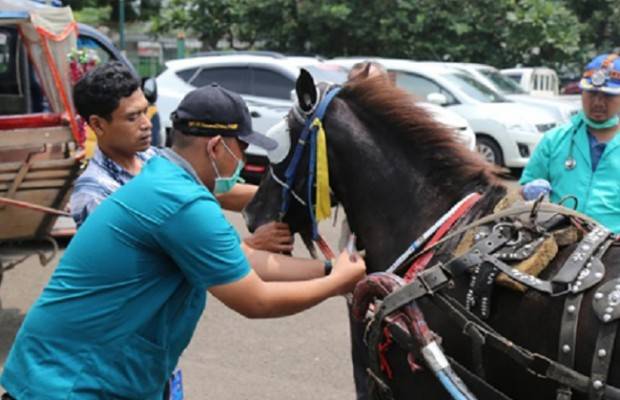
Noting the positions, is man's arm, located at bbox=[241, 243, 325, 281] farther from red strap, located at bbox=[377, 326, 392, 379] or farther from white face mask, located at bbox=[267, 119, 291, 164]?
white face mask, located at bbox=[267, 119, 291, 164]

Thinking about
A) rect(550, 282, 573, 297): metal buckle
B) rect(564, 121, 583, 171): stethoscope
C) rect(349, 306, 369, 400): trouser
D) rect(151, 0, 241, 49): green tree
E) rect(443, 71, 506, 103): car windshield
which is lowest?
rect(151, 0, 241, 49): green tree

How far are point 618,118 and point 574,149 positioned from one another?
24 centimetres

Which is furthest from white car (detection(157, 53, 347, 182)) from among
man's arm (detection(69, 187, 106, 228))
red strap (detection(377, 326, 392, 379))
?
red strap (detection(377, 326, 392, 379))

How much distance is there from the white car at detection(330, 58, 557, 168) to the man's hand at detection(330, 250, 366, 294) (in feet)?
32.4

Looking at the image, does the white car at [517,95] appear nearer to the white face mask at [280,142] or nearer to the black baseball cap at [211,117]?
the white face mask at [280,142]

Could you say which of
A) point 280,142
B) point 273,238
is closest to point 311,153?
point 280,142

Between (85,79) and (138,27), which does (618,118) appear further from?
(138,27)

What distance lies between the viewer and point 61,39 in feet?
24.3

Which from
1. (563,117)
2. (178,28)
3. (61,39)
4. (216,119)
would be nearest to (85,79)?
(216,119)

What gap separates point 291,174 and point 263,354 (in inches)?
101

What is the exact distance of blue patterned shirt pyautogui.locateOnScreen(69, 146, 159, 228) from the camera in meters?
3.10

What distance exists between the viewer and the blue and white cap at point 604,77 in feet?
12.0

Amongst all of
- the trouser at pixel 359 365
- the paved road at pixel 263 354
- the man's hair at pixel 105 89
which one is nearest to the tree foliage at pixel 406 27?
the paved road at pixel 263 354

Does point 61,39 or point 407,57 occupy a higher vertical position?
point 61,39
